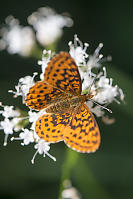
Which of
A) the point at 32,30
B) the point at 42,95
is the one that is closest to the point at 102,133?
the point at 32,30

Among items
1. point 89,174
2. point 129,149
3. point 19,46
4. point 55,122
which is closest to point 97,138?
point 55,122

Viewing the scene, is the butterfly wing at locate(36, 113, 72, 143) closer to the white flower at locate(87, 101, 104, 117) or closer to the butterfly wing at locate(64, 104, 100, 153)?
the butterfly wing at locate(64, 104, 100, 153)

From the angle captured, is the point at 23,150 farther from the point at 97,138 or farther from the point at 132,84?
the point at 97,138

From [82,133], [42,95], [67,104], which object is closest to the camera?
[82,133]

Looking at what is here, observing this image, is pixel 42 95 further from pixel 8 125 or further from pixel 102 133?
pixel 102 133

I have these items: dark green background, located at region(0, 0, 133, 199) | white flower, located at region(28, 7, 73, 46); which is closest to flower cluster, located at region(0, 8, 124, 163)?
white flower, located at region(28, 7, 73, 46)

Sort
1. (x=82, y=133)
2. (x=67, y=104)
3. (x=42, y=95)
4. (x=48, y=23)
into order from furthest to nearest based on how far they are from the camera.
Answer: (x=48, y=23) < (x=67, y=104) < (x=42, y=95) < (x=82, y=133)

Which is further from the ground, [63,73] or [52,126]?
[63,73]

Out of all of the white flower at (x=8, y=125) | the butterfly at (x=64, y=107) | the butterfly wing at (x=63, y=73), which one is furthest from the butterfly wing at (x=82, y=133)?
the white flower at (x=8, y=125)
